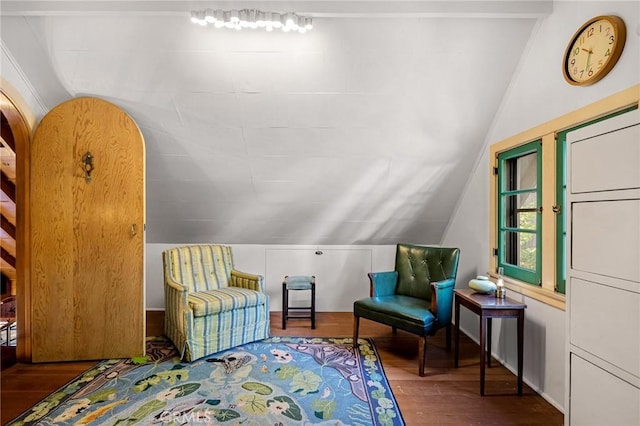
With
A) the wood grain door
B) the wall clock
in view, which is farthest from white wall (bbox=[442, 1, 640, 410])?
the wood grain door

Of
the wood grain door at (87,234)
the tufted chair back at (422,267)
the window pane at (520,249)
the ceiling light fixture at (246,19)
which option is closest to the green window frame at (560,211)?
the window pane at (520,249)

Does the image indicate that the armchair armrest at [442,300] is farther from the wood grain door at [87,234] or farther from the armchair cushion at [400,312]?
the wood grain door at [87,234]

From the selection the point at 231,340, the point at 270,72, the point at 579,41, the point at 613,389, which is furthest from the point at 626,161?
the point at 231,340

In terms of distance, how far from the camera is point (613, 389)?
1.28 m

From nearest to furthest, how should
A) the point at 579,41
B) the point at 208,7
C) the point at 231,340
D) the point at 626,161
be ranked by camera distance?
the point at 626,161 → the point at 579,41 → the point at 208,7 → the point at 231,340

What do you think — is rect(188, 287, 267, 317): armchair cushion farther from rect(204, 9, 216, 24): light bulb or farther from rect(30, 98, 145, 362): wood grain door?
rect(204, 9, 216, 24): light bulb

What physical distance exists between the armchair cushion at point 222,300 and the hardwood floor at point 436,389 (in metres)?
0.90

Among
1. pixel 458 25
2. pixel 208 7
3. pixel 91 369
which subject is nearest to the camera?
pixel 208 7

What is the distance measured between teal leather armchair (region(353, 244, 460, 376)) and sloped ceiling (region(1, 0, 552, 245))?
64cm

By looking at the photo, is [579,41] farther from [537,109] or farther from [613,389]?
[613,389]

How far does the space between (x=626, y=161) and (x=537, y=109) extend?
1.21 m

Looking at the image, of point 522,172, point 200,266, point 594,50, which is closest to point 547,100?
point 594,50

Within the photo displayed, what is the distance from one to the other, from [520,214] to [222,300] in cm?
251

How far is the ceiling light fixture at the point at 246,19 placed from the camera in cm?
203
